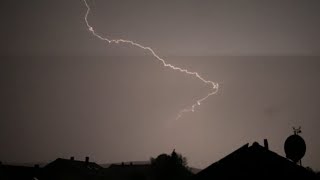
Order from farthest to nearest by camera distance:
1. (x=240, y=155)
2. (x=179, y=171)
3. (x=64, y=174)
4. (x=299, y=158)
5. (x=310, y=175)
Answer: (x=179, y=171), (x=64, y=174), (x=299, y=158), (x=240, y=155), (x=310, y=175)

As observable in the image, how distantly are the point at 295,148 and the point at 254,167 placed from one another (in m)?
14.3

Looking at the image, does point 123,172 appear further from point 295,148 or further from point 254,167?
point 254,167

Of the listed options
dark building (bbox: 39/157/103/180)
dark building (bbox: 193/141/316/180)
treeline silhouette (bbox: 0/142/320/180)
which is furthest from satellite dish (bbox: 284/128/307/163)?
dark building (bbox: 39/157/103/180)

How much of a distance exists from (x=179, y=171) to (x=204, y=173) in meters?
34.0

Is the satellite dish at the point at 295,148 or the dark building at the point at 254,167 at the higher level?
the satellite dish at the point at 295,148

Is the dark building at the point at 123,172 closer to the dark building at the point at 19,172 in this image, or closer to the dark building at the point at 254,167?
the dark building at the point at 19,172

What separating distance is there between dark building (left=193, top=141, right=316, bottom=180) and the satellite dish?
13.0 m

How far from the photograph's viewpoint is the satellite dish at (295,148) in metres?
34.2

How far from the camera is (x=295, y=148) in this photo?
112 feet

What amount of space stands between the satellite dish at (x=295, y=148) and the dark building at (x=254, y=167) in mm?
12990

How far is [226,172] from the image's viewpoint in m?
22.4

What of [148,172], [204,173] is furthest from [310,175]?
[148,172]

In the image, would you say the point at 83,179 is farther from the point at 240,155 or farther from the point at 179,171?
the point at 240,155

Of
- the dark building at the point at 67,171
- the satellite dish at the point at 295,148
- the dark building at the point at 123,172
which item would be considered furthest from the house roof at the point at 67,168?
the satellite dish at the point at 295,148
